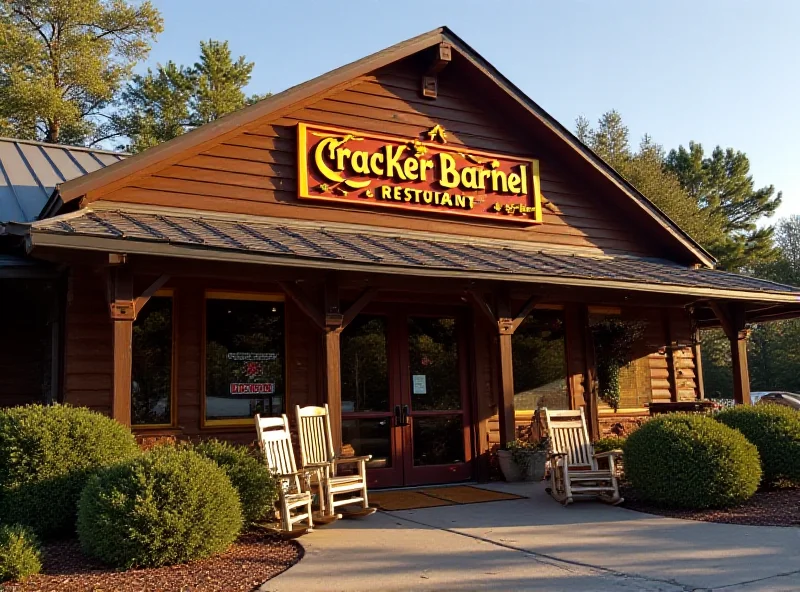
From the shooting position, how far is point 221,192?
9.70 meters

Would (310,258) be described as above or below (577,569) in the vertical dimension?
above

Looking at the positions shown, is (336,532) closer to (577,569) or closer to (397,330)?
(577,569)

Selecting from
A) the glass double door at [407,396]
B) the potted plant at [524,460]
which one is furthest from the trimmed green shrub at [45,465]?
the potted plant at [524,460]

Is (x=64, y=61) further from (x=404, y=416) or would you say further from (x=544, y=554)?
(x=544, y=554)

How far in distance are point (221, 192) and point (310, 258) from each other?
2.27 m

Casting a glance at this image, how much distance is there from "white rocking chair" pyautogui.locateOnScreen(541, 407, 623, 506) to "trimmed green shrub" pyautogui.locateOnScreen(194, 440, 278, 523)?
3.24 m

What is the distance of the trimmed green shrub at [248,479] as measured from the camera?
6.66 m

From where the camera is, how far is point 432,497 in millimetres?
9281

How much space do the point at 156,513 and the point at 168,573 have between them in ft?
1.38

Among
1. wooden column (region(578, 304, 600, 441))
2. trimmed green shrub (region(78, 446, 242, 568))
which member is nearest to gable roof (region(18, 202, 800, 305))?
wooden column (region(578, 304, 600, 441))

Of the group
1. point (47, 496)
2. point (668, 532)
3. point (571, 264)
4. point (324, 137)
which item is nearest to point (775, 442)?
point (668, 532)

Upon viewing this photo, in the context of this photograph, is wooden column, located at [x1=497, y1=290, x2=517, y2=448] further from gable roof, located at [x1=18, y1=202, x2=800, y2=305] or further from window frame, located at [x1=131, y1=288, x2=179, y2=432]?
window frame, located at [x1=131, y1=288, x2=179, y2=432]

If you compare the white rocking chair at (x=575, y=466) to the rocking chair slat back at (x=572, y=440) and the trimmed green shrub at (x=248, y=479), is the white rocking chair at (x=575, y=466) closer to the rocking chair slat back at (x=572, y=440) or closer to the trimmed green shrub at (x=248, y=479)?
the rocking chair slat back at (x=572, y=440)

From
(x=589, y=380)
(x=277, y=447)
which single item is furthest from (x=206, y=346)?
(x=589, y=380)
